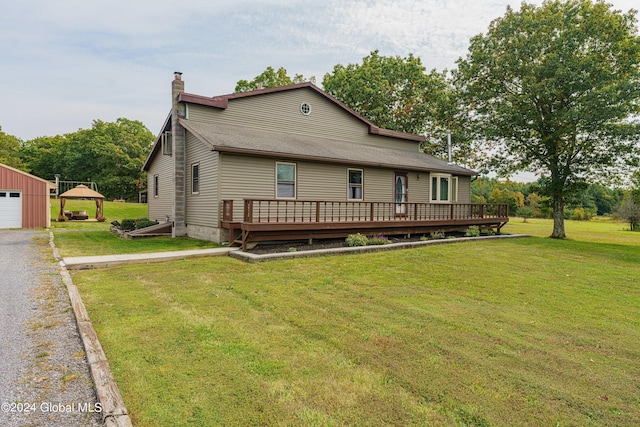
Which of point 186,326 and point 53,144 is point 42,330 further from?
point 53,144

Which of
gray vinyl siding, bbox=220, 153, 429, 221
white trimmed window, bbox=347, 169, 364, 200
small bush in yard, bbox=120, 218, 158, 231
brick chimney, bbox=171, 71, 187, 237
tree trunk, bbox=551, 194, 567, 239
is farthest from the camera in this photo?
tree trunk, bbox=551, 194, 567, 239

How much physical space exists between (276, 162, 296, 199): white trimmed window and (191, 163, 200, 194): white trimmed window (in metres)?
3.07

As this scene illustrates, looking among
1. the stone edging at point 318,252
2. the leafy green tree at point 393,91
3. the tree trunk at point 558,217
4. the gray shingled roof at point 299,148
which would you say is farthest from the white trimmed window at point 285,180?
the leafy green tree at point 393,91

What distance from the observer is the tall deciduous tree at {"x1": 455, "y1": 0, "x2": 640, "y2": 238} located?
1534 centimetres

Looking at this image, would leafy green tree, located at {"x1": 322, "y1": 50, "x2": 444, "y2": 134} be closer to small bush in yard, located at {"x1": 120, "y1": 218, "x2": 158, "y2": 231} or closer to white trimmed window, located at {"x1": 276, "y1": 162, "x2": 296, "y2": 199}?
white trimmed window, located at {"x1": 276, "y1": 162, "x2": 296, "y2": 199}

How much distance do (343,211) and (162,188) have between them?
924 cm

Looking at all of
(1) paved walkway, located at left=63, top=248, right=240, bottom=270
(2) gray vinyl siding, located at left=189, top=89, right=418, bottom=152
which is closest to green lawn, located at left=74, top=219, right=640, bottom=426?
(1) paved walkway, located at left=63, top=248, right=240, bottom=270

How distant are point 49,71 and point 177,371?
27.7m

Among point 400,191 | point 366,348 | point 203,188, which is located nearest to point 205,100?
point 203,188

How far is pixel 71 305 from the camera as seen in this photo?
4801mm

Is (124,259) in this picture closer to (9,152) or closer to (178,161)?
(178,161)

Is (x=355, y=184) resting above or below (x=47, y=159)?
below

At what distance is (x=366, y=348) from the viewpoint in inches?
142

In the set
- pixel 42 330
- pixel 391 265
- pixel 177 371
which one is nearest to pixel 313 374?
pixel 177 371
